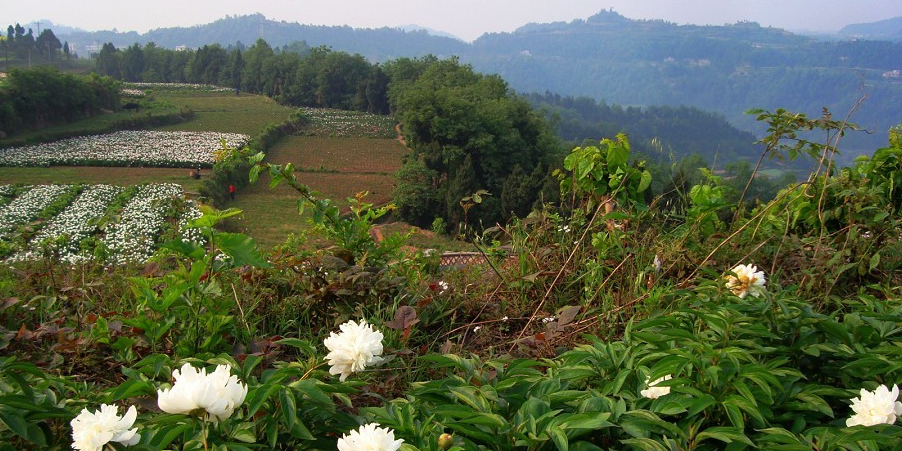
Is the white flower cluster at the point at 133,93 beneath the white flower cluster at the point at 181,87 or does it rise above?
beneath

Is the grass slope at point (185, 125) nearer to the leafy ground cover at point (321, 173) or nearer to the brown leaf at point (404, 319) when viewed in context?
the leafy ground cover at point (321, 173)

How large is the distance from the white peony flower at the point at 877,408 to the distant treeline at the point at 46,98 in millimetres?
47792

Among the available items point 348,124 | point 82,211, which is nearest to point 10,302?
point 82,211

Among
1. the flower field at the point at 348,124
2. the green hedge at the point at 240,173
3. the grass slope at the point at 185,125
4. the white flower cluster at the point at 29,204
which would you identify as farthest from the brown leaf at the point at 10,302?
the flower field at the point at 348,124

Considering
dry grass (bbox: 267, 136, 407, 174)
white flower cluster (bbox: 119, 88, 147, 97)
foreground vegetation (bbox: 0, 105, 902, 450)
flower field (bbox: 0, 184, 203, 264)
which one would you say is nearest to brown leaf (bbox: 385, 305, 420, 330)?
foreground vegetation (bbox: 0, 105, 902, 450)

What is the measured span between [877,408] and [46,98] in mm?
53355

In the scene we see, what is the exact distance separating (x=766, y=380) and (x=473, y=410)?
0.60 m

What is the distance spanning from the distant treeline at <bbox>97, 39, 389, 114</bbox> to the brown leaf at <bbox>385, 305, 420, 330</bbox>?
68.6 m

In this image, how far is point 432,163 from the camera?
3594cm

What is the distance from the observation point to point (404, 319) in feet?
5.84

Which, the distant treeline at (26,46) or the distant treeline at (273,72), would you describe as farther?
the distant treeline at (26,46)

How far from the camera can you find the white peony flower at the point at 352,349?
1.30 metres

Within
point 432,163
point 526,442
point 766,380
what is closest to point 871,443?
point 766,380

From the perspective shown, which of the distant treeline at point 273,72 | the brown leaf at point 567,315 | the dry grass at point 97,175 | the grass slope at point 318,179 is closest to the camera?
the brown leaf at point 567,315
